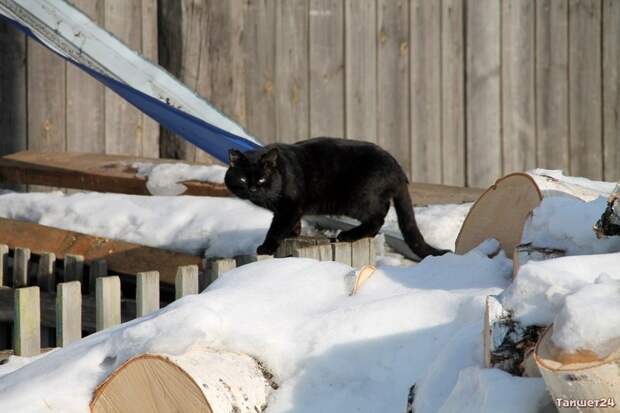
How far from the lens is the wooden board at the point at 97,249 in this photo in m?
3.99

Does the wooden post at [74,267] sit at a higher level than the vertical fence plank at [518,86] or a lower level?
lower

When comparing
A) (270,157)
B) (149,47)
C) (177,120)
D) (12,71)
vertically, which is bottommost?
(270,157)

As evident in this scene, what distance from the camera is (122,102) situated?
5.59 meters

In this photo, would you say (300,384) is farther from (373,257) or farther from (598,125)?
(598,125)

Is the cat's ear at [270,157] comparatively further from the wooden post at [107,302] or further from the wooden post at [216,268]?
the wooden post at [107,302]

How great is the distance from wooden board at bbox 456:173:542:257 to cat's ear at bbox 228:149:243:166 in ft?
4.95

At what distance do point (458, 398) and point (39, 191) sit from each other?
3.73 metres

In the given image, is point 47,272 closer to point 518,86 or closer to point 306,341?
point 306,341

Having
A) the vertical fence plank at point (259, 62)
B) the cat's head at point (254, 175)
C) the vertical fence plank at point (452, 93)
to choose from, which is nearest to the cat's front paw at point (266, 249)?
the cat's head at point (254, 175)

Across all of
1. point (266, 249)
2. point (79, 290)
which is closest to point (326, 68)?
point (266, 249)

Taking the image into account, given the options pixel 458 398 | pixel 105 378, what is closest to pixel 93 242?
pixel 105 378

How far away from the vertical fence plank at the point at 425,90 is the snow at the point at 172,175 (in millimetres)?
1838

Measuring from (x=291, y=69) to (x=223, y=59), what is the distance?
1.52 ft

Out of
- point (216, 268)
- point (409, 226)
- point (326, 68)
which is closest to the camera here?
point (216, 268)
